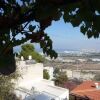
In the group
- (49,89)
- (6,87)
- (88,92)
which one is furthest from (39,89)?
(6,87)

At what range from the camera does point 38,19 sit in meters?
1.61

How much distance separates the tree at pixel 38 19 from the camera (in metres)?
1.53

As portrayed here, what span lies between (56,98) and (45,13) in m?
22.4

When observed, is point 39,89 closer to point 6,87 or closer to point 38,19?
point 6,87

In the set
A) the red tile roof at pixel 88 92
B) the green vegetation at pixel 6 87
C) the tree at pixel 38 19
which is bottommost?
the red tile roof at pixel 88 92

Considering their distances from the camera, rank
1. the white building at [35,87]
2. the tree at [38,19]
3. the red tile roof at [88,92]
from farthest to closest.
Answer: the red tile roof at [88,92] < the white building at [35,87] < the tree at [38,19]

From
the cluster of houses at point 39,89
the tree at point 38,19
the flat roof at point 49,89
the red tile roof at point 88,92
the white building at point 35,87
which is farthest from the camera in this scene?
the red tile roof at point 88,92

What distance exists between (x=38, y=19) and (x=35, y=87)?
80.2 feet

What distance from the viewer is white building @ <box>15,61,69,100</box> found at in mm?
23094

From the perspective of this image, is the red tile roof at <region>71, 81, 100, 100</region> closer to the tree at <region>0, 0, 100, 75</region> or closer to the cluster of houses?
the cluster of houses

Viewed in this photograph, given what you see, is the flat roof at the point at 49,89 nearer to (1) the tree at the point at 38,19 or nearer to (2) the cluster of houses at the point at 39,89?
(2) the cluster of houses at the point at 39,89

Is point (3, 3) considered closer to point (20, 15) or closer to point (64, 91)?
point (20, 15)

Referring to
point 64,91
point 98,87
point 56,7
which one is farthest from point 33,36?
point 98,87

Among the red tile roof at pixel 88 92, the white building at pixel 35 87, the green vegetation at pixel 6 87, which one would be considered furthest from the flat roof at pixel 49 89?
the green vegetation at pixel 6 87
